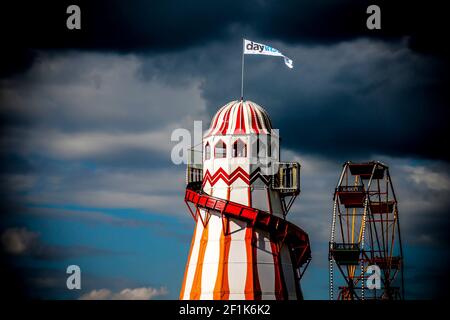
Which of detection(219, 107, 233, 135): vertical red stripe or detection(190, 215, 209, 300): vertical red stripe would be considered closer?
detection(190, 215, 209, 300): vertical red stripe

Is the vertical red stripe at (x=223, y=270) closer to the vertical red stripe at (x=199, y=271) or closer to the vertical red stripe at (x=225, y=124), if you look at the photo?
the vertical red stripe at (x=199, y=271)

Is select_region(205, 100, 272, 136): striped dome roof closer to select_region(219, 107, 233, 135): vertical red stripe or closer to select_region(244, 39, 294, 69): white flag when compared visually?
select_region(219, 107, 233, 135): vertical red stripe

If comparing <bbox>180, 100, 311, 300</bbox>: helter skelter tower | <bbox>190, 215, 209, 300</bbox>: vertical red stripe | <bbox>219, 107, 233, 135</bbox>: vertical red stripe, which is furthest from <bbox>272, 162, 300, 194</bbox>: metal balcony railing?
<bbox>190, 215, 209, 300</bbox>: vertical red stripe

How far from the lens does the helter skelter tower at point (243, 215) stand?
429 feet

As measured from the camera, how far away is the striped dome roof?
135250 mm

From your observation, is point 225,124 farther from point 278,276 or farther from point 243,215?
point 278,276

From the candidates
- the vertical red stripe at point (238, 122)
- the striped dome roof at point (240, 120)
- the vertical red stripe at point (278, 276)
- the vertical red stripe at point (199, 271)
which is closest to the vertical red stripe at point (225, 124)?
the striped dome roof at point (240, 120)

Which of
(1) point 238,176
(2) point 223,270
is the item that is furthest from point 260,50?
(2) point 223,270

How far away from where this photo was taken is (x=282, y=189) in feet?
446

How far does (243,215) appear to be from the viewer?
130875mm

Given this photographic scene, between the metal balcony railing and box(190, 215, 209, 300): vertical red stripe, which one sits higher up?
the metal balcony railing

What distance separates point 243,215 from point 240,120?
12097 millimetres
